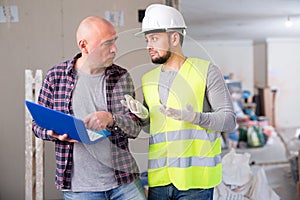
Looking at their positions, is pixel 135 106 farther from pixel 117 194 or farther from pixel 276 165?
pixel 276 165

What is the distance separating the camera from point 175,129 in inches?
52.7

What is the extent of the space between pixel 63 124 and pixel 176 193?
0.47 m

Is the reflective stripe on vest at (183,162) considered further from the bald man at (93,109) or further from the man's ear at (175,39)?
the man's ear at (175,39)

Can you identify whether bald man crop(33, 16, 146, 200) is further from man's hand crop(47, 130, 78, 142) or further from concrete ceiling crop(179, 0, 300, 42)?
concrete ceiling crop(179, 0, 300, 42)

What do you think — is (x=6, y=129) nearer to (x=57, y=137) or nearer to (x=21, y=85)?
(x=21, y=85)

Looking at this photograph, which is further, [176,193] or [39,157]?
[39,157]

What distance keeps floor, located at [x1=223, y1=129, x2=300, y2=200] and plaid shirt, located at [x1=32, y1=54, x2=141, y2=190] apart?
2.57 meters

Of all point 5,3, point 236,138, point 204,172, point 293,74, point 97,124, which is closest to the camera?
point 97,124

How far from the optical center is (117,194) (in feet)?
4.46

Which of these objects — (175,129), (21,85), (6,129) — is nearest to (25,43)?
(21,85)

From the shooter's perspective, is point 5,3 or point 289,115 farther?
point 289,115

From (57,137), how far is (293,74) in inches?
315

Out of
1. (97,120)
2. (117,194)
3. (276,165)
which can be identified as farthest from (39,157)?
(276,165)

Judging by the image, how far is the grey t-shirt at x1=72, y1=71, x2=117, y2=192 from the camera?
4.32 feet
